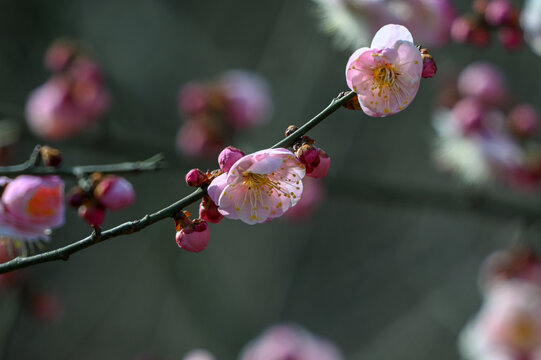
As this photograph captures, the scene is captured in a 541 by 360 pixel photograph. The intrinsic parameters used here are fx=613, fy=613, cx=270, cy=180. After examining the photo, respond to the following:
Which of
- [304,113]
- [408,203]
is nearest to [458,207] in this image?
[408,203]

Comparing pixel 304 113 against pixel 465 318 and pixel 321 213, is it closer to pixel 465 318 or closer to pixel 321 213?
pixel 321 213

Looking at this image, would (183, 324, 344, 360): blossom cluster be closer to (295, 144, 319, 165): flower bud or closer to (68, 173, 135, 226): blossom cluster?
(68, 173, 135, 226): blossom cluster

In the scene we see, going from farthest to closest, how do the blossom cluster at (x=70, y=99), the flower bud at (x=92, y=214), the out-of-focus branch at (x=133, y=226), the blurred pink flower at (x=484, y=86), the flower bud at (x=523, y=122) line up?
the blossom cluster at (x=70, y=99)
the blurred pink flower at (x=484, y=86)
the flower bud at (x=523, y=122)
the flower bud at (x=92, y=214)
the out-of-focus branch at (x=133, y=226)

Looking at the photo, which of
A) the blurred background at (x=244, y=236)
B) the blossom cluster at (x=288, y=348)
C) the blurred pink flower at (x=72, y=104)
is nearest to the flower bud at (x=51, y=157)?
the blossom cluster at (x=288, y=348)

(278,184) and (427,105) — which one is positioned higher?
(427,105)

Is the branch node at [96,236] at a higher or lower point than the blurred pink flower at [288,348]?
higher

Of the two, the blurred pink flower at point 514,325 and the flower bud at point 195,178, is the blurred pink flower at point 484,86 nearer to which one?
the blurred pink flower at point 514,325

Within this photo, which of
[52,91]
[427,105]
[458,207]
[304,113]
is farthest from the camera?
[427,105]
